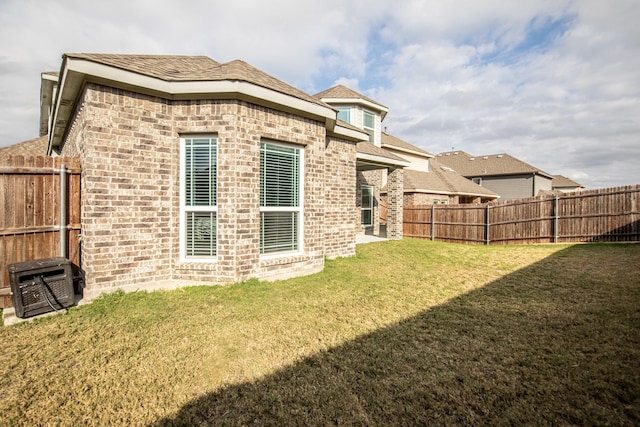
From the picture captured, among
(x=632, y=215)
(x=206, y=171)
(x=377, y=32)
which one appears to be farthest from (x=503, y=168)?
Result: (x=206, y=171)

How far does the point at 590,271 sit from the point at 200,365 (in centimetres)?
805

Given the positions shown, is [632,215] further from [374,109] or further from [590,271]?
[374,109]

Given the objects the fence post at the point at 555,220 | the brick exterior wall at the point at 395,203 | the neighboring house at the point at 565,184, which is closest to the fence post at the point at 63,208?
the brick exterior wall at the point at 395,203

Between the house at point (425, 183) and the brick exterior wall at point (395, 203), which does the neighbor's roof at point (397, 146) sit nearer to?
the house at point (425, 183)

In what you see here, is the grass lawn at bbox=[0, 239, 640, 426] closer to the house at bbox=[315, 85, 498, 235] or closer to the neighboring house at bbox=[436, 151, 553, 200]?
the house at bbox=[315, 85, 498, 235]

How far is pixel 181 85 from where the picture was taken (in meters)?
5.23

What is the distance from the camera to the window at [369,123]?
1408 cm

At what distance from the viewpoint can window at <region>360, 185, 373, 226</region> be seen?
14.8m

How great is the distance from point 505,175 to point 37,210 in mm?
34173

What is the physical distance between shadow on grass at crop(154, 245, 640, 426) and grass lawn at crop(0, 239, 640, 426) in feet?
0.04

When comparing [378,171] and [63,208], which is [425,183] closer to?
[378,171]

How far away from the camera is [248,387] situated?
265cm

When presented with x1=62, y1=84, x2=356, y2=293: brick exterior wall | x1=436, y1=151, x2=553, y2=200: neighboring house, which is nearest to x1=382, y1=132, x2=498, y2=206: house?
x1=436, y1=151, x2=553, y2=200: neighboring house

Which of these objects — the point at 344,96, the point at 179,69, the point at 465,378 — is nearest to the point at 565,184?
the point at 344,96
